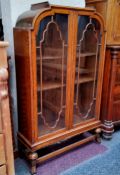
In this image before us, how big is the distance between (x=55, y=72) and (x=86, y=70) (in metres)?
0.35

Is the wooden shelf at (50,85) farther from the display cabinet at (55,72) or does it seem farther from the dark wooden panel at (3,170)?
the dark wooden panel at (3,170)

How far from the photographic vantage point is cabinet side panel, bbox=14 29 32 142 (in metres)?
1.34

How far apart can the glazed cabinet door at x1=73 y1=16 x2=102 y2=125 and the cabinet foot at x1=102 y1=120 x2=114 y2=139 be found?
175mm

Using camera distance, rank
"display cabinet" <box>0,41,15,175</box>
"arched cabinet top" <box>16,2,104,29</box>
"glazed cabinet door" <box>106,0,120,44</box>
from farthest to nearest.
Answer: "glazed cabinet door" <box>106,0,120,44</box>
"arched cabinet top" <box>16,2,104,29</box>
"display cabinet" <box>0,41,15,175</box>

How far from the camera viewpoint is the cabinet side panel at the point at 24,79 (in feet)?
4.39

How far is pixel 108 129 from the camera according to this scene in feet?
6.43

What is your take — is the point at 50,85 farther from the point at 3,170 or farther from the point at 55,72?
the point at 3,170

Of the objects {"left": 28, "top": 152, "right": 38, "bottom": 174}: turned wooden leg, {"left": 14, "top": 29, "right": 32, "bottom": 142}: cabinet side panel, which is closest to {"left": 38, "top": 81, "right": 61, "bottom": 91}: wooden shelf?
{"left": 14, "top": 29, "right": 32, "bottom": 142}: cabinet side panel

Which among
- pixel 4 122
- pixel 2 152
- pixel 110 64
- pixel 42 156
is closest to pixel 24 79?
pixel 4 122

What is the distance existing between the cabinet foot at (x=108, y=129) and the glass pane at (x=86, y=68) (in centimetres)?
20

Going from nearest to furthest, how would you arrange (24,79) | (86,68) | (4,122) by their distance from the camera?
1. (4,122)
2. (24,79)
3. (86,68)

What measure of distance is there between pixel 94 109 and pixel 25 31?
1.00 metres

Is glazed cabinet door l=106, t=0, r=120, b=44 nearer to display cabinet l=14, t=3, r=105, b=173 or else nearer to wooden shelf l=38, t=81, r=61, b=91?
display cabinet l=14, t=3, r=105, b=173

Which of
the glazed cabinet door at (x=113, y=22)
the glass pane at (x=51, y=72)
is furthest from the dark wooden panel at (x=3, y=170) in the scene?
the glazed cabinet door at (x=113, y=22)
